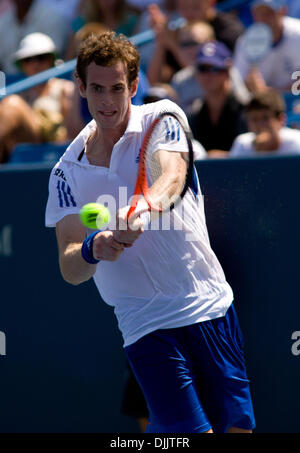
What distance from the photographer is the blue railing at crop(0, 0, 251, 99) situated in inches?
264

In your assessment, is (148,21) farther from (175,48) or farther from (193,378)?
(193,378)

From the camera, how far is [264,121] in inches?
192

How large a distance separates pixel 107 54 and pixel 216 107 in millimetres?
2788

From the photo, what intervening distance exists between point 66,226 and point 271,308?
4.56 ft

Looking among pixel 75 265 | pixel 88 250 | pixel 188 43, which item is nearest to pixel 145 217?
pixel 88 250

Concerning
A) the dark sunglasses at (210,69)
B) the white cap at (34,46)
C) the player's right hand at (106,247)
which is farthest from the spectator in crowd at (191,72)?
the player's right hand at (106,247)

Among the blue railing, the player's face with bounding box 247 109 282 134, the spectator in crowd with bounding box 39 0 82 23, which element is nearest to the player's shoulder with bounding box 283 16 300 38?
the blue railing

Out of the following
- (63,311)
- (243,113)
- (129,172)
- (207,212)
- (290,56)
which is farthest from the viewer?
(290,56)

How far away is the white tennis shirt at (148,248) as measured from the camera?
2.96m

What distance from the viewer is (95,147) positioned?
3037 millimetres

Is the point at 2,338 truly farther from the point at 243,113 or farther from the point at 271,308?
the point at 243,113

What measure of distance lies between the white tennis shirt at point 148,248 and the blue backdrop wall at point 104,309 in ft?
2.71

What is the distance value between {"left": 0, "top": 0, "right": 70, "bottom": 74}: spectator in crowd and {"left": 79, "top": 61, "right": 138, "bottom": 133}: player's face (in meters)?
4.98
